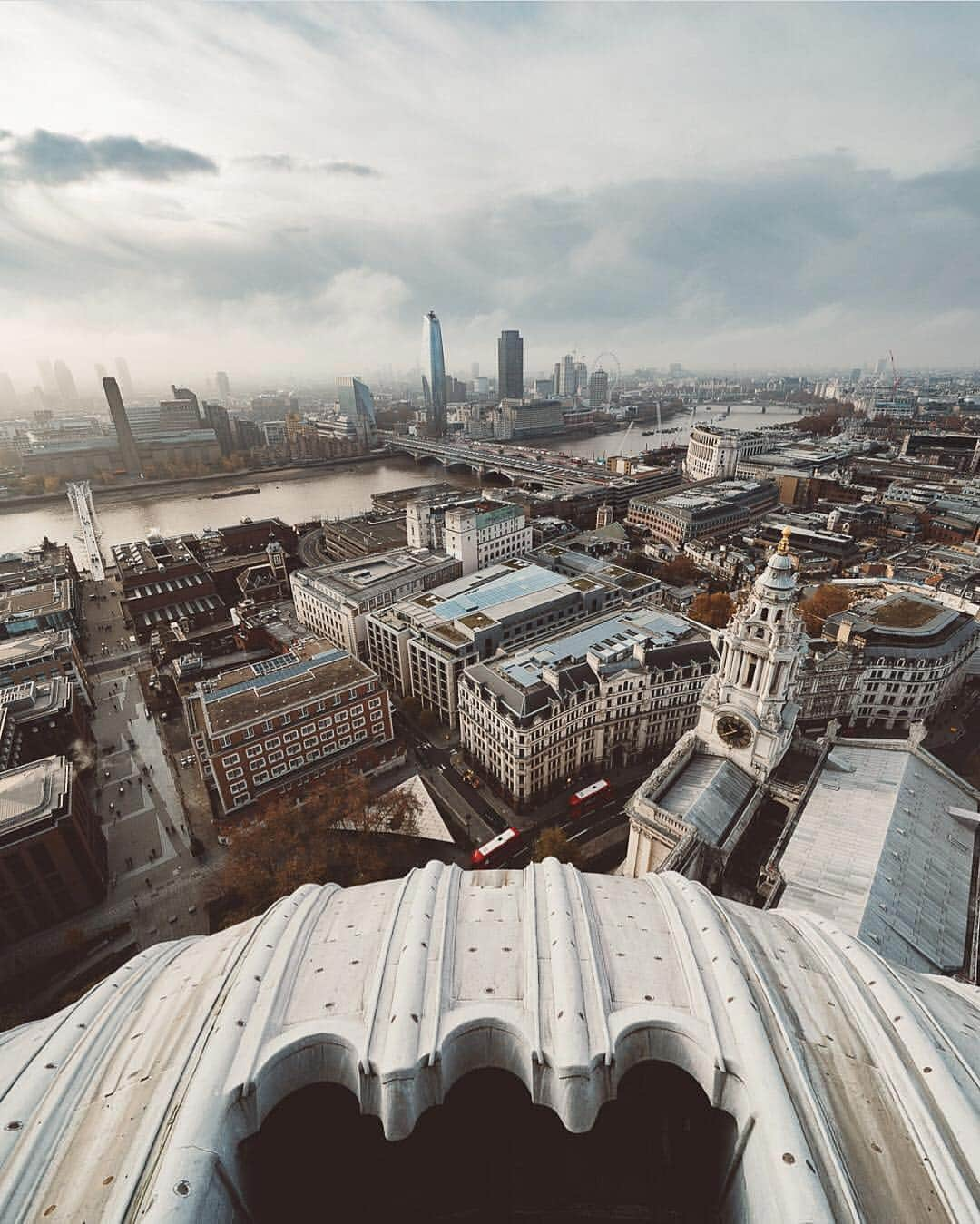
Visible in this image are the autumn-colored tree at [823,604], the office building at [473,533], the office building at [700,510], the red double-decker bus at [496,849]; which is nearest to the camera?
the red double-decker bus at [496,849]

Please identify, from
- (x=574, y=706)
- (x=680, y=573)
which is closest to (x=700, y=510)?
(x=680, y=573)

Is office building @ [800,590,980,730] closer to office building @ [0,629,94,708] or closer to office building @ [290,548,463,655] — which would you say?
office building @ [290,548,463,655]

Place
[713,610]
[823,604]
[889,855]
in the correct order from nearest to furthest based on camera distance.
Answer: [889,855] < [823,604] < [713,610]

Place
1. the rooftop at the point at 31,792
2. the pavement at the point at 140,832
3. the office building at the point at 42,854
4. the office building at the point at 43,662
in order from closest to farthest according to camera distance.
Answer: the office building at the point at 42,854, the rooftop at the point at 31,792, the pavement at the point at 140,832, the office building at the point at 43,662

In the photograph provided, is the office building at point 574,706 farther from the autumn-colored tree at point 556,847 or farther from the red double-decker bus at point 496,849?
the autumn-colored tree at point 556,847

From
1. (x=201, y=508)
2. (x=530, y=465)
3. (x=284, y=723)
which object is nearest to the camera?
(x=284, y=723)

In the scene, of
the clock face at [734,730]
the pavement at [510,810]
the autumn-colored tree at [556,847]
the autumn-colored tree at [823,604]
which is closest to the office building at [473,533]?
the pavement at [510,810]

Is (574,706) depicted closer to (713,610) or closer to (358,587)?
(713,610)
